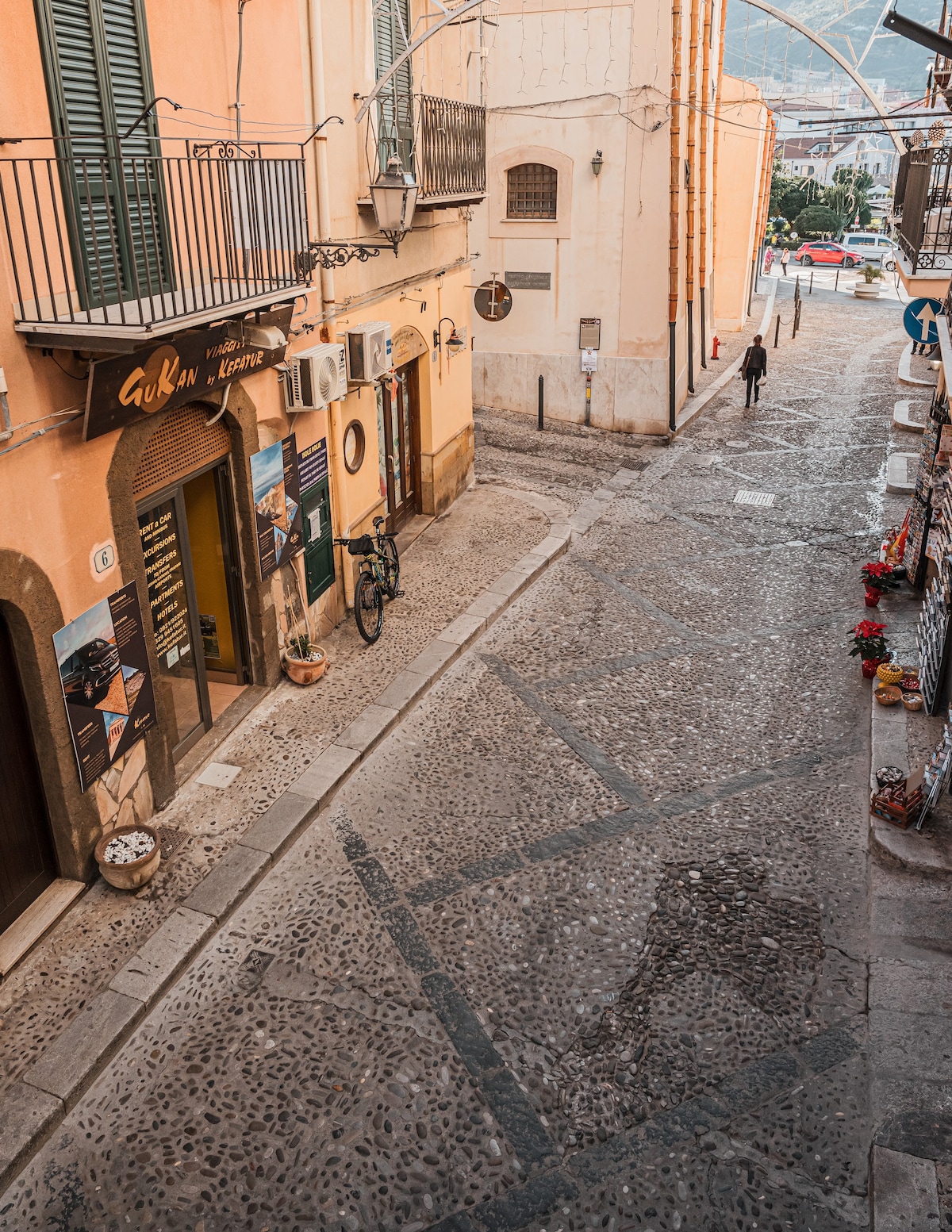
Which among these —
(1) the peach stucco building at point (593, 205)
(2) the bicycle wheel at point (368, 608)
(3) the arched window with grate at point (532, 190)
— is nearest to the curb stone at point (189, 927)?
(2) the bicycle wheel at point (368, 608)

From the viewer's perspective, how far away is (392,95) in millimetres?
10914

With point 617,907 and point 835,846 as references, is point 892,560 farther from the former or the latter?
point 617,907

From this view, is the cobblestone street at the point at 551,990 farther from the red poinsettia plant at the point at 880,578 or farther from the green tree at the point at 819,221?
the green tree at the point at 819,221

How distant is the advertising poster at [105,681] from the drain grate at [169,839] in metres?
0.79

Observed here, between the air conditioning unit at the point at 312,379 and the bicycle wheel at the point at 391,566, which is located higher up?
the air conditioning unit at the point at 312,379

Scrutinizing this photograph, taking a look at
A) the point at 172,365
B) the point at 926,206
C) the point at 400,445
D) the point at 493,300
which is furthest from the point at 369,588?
the point at 493,300

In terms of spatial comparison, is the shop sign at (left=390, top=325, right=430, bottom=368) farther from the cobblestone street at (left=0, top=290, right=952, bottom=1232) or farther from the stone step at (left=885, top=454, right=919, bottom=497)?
the stone step at (left=885, top=454, right=919, bottom=497)

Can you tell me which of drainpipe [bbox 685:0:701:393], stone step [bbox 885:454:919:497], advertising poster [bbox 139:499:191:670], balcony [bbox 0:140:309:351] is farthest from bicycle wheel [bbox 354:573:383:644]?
drainpipe [bbox 685:0:701:393]

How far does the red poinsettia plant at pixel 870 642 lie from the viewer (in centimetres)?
1004

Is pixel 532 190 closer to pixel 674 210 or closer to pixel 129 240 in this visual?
pixel 674 210

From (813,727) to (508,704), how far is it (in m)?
2.87

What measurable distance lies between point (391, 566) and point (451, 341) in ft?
14.6

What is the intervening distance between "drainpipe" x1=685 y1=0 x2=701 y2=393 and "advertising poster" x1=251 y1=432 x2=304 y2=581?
478 inches

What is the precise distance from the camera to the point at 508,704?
388 inches
